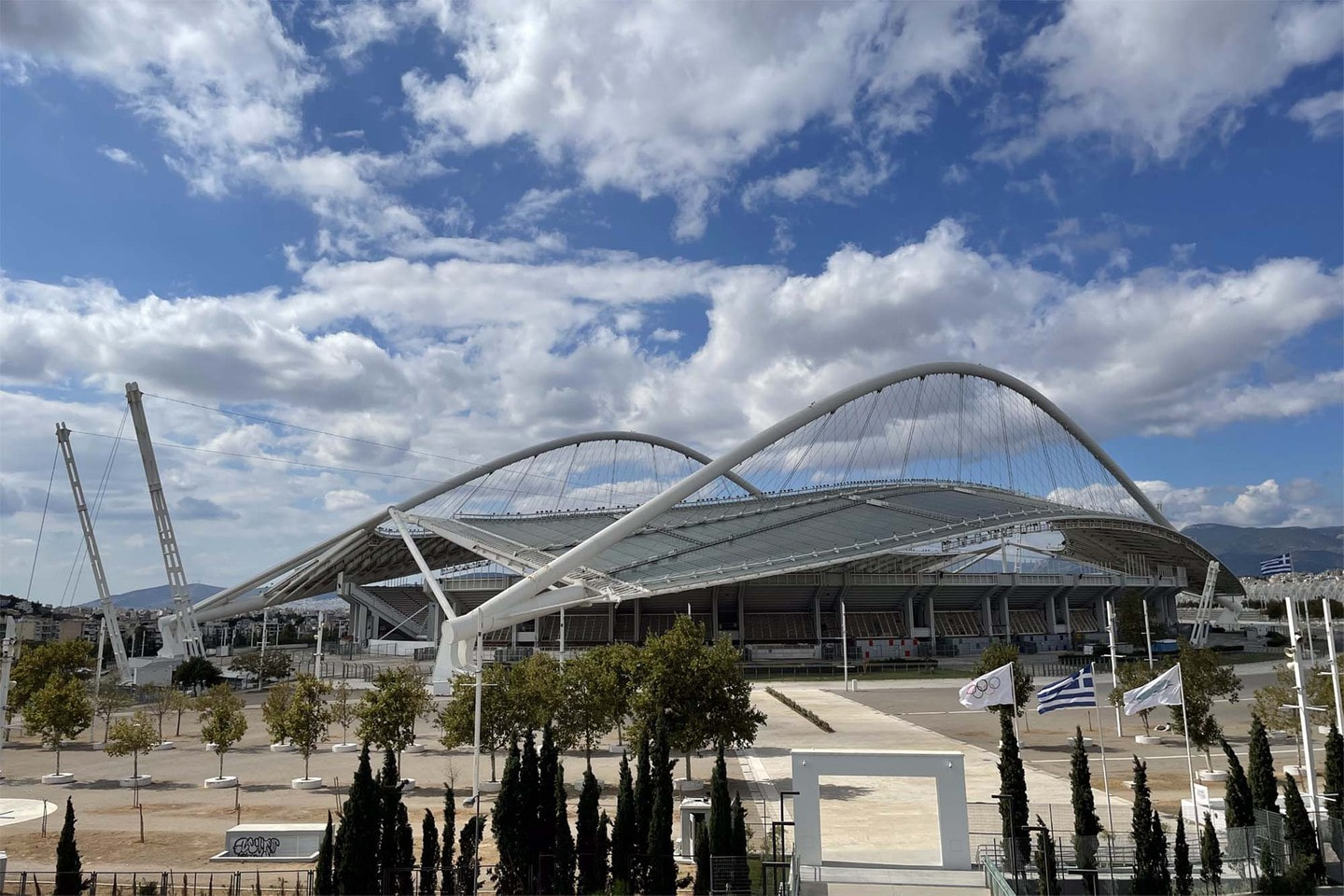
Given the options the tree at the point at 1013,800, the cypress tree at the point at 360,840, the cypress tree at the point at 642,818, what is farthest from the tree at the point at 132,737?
the tree at the point at 1013,800

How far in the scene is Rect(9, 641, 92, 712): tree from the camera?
47.7 metres

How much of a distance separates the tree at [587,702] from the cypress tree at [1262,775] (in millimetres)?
19287

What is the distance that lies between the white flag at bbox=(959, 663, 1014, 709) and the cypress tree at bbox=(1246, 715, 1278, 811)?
19.2 ft

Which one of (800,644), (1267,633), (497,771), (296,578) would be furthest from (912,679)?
(1267,633)

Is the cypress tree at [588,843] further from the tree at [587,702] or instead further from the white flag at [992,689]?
the white flag at [992,689]

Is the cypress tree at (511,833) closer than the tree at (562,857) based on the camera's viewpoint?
No

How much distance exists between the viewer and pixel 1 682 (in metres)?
23.5

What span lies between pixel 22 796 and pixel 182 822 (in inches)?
408

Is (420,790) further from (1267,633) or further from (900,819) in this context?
(1267,633)

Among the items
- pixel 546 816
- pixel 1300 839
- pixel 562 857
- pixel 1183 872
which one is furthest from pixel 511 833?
pixel 1300 839

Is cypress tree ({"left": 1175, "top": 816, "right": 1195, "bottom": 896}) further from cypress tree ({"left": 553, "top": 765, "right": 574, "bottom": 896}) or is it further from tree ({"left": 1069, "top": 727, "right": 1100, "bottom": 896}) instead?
cypress tree ({"left": 553, "top": 765, "right": 574, "bottom": 896})

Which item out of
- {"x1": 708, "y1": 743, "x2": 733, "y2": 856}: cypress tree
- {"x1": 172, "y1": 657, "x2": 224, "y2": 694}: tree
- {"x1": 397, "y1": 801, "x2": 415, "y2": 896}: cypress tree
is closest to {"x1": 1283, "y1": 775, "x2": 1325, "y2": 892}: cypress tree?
{"x1": 708, "y1": 743, "x2": 733, "y2": 856}: cypress tree

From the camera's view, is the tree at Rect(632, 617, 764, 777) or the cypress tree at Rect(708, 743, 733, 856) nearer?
the cypress tree at Rect(708, 743, 733, 856)

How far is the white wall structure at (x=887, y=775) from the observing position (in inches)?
829
